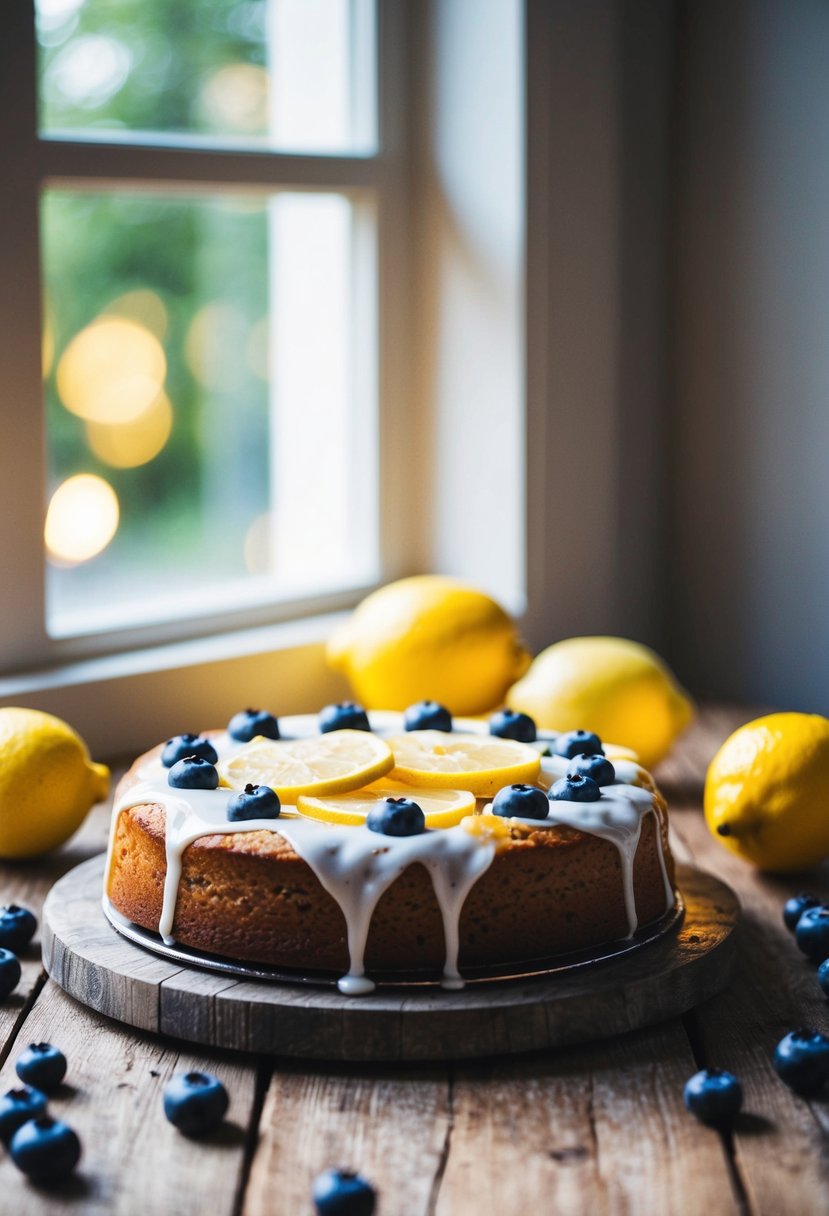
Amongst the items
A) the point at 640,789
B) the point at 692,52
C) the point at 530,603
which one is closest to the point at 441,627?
the point at 530,603

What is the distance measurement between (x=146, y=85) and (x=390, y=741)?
45.5 inches

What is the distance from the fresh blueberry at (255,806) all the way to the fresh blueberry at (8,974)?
0.75ft

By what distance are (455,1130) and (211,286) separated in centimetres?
174

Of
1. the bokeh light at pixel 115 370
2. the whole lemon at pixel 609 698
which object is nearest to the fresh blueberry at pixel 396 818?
the whole lemon at pixel 609 698

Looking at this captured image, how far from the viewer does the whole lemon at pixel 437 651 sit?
1.75 meters

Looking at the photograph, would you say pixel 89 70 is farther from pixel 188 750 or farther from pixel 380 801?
pixel 380 801

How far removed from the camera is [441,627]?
5.76 feet

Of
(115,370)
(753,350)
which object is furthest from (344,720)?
(115,370)

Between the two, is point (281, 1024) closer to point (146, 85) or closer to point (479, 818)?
point (479, 818)

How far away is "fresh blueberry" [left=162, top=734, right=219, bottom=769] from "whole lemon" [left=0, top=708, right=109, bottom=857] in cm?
21

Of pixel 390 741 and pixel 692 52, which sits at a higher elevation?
pixel 692 52

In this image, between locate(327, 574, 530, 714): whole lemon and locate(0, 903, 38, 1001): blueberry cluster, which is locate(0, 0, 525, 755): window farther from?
locate(0, 903, 38, 1001): blueberry cluster

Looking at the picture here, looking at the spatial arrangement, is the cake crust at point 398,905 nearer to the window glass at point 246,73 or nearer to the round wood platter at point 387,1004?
the round wood platter at point 387,1004

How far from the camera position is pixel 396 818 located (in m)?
1.06
